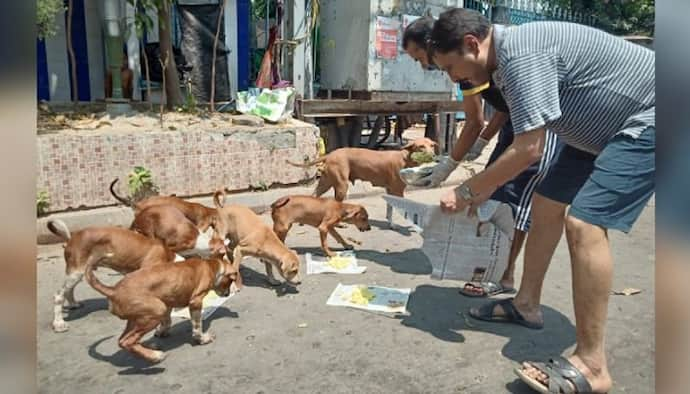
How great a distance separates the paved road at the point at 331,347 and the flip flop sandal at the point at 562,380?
216mm

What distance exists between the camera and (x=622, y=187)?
2.38 meters

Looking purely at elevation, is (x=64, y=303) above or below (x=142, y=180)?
below

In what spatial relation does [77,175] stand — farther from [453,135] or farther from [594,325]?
[453,135]

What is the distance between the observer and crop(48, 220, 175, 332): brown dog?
3.45 m

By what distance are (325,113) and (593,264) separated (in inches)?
256

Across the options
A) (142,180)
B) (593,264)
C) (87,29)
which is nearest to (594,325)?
(593,264)

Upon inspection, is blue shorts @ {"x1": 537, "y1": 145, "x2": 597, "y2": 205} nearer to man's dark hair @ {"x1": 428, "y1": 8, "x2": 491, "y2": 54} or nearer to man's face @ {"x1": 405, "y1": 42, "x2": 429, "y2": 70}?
man's dark hair @ {"x1": 428, "y1": 8, "x2": 491, "y2": 54}

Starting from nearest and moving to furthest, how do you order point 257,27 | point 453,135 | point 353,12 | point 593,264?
point 593,264, point 353,12, point 453,135, point 257,27

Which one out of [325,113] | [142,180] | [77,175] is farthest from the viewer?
[325,113]

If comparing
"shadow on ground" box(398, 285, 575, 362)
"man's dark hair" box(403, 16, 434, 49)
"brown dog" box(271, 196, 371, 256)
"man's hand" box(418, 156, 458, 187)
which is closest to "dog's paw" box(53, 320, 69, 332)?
"brown dog" box(271, 196, 371, 256)

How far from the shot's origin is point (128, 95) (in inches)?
357

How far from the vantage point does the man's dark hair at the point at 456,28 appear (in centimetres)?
273

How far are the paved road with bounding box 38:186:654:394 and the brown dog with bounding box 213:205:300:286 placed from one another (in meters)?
0.18

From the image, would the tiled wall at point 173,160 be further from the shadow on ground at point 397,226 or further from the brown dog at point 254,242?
the brown dog at point 254,242
